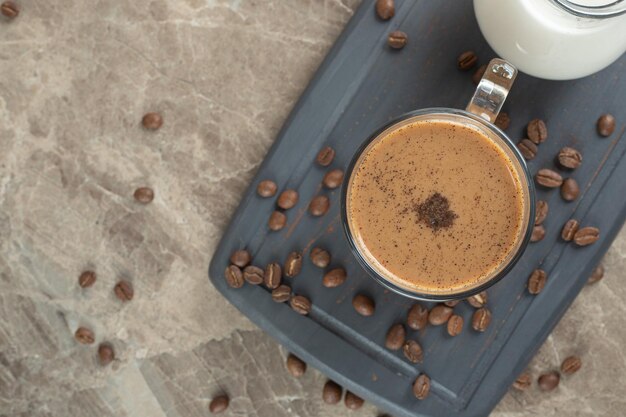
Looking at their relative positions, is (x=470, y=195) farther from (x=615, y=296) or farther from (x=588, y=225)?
(x=615, y=296)

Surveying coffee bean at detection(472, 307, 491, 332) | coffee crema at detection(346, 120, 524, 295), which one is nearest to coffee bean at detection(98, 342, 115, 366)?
coffee crema at detection(346, 120, 524, 295)

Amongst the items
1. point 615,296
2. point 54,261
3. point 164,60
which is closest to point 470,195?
point 615,296

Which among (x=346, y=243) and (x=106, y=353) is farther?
(x=106, y=353)

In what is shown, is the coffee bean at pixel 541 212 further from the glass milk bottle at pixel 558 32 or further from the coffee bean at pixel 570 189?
the glass milk bottle at pixel 558 32

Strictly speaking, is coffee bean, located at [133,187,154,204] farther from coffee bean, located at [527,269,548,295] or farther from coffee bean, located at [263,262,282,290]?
coffee bean, located at [527,269,548,295]

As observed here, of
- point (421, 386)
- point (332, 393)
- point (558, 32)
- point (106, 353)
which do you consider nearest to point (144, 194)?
point (106, 353)

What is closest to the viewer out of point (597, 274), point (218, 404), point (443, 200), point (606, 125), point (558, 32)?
point (558, 32)

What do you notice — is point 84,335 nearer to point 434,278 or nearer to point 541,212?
point 434,278
